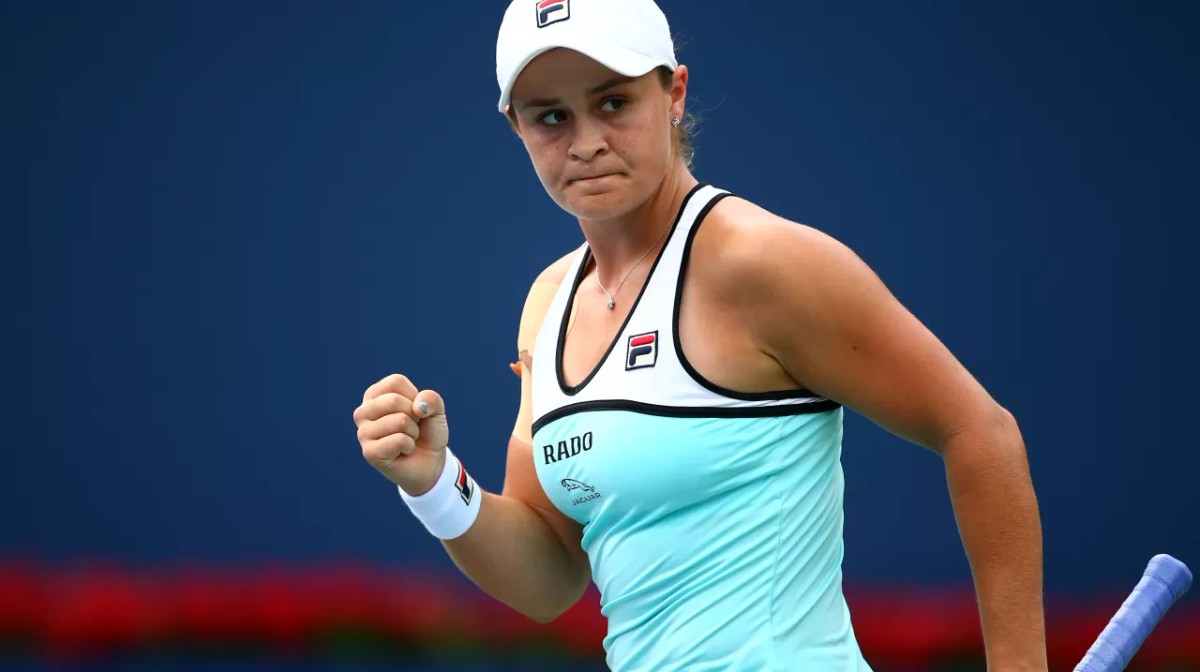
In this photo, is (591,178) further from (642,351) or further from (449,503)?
(449,503)

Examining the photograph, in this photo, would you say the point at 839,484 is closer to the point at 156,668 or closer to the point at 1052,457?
the point at 1052,457

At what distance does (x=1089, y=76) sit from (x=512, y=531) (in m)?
3.01

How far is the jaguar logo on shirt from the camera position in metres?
1.69

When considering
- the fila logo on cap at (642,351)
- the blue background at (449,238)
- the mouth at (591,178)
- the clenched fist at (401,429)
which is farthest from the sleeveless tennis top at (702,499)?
the blue background at (449,238)

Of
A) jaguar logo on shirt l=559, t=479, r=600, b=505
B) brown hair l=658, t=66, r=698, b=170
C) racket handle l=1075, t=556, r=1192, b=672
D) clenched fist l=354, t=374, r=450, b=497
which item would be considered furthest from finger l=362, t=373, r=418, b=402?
racket handle l=1075, t=556, r=1192, b=672

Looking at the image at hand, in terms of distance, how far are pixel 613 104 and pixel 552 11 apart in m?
0.13

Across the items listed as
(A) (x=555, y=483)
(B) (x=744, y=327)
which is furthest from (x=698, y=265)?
(A) (x=555, y=483)

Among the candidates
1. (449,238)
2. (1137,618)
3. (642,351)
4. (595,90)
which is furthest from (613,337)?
(449,238)

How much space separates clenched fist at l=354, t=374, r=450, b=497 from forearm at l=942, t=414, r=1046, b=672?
0.66 meters

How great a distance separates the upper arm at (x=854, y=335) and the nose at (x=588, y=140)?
222 millimetres

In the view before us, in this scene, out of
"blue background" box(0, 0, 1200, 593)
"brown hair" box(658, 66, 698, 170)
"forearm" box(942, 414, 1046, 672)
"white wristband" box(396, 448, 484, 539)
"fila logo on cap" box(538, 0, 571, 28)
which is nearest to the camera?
"forearm" box(942, 414, 1046, 672)

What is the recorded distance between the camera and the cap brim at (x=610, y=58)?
161 centimetres

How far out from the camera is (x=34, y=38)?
480cm

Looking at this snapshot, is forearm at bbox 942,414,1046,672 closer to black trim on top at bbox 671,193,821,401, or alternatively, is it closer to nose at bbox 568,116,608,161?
black trim on top at bbox 671,193,821,401
